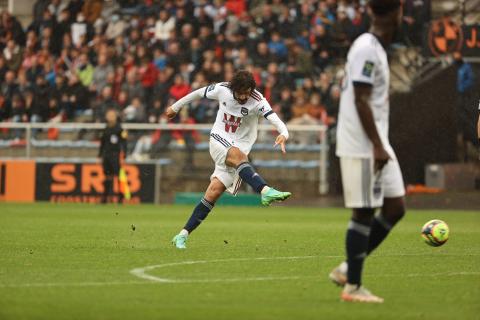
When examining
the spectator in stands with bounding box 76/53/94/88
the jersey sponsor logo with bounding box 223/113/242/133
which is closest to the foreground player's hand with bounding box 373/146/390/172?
the jersey sponsor logo with bounding box 223/113/242/133

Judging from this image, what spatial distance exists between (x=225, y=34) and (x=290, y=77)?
291cm

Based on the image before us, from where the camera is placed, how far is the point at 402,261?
1205 cm

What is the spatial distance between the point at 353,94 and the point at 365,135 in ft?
1.06

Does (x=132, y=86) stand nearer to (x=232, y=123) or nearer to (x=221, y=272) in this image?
(x=232, y=123)

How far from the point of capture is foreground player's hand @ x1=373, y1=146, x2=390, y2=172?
8.28m

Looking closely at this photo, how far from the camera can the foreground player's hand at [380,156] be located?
8.28 m

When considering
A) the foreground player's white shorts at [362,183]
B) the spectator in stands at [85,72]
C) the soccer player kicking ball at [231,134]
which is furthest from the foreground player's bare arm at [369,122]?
the spectator in stands at [85,72]

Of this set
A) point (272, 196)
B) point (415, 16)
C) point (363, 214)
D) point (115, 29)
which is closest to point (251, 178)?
point (272, 196)

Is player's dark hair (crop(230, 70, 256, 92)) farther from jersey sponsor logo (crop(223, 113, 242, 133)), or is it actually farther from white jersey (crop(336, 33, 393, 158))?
white jersey (crop(336, 33, 393, 158))

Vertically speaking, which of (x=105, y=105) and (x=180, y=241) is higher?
(x=105, y=105)

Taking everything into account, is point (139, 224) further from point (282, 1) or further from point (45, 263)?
point (282, 1)

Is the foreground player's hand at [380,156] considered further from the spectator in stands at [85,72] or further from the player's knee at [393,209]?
the spectator in stands at [85,72]

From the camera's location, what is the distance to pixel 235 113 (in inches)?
551

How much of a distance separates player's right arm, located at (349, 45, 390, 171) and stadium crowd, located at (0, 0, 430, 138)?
19776 mm
